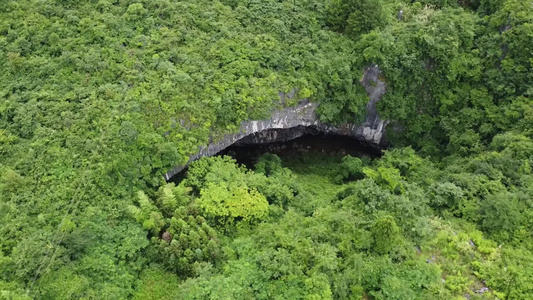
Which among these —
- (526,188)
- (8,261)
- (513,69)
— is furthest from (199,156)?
(513,69)

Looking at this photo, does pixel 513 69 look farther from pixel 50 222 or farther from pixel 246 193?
pixel 50 222

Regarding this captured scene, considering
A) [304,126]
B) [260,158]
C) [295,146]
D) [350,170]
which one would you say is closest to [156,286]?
[260,158]

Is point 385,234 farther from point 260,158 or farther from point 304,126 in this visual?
point 304,126

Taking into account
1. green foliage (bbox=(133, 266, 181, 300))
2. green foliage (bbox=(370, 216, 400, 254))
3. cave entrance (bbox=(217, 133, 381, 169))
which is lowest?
green foliage (bbox=(133, 266, 181, 300))

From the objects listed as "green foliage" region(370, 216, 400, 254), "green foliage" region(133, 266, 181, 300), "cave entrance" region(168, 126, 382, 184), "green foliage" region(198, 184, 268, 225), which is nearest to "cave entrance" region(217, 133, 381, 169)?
"cave entrance" region(168, 126, 382, 184)

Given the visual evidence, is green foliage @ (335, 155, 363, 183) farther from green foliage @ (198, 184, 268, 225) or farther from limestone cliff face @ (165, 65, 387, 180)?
green foliage @ (198, 184, 268, 225)

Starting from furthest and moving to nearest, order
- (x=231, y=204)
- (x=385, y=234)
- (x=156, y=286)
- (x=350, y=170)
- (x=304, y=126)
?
(x=304, y=126) < (x=350, y=170) < (x=231, y=204) < (x=156, y=286) < (x=385, y=234)

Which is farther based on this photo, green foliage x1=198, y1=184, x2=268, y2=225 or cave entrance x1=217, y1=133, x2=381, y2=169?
cave entrance x1=217, y1=133, x2=381, y2=169
